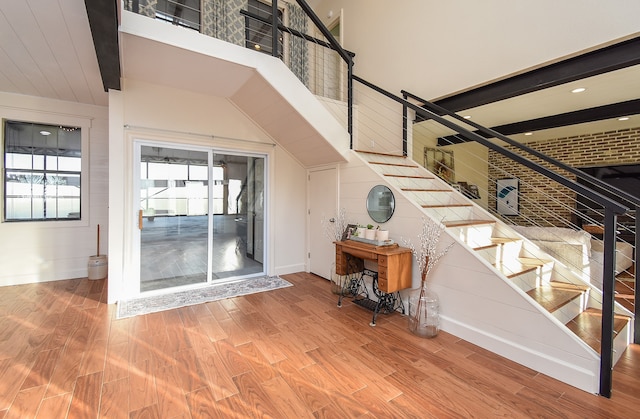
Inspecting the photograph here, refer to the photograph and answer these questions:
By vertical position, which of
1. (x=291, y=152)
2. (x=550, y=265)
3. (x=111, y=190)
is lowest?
(x=550, y=265)

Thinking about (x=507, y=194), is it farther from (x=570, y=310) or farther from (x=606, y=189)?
(x=570, y=310)

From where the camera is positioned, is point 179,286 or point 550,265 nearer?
point 550,265

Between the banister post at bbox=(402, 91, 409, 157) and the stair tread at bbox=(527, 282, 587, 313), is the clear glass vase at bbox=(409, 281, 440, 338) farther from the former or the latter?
the banister post at bbox=(402, 91, 409, 157)

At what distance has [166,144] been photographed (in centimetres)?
370

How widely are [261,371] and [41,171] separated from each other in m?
4.55

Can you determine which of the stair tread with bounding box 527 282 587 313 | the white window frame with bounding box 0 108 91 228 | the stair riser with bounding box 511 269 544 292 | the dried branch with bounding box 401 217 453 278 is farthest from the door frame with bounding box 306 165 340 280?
the white window frame with bounding box 0 108 91 228

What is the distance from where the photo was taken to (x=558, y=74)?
109 inches

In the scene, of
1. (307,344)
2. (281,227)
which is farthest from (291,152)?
(307,344)

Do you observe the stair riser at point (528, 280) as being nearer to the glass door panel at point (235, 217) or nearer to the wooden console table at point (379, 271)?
the wooden console table at point (379, 271)

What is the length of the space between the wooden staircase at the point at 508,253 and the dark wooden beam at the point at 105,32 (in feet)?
8.82

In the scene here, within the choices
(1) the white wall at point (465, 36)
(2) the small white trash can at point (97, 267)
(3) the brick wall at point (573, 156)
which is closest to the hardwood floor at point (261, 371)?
(2) the small white trash can at point (97, 267)

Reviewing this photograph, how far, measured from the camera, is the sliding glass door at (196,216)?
3.66m

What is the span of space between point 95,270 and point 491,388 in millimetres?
5071

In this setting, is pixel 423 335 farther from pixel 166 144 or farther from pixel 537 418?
pixel 166 144
